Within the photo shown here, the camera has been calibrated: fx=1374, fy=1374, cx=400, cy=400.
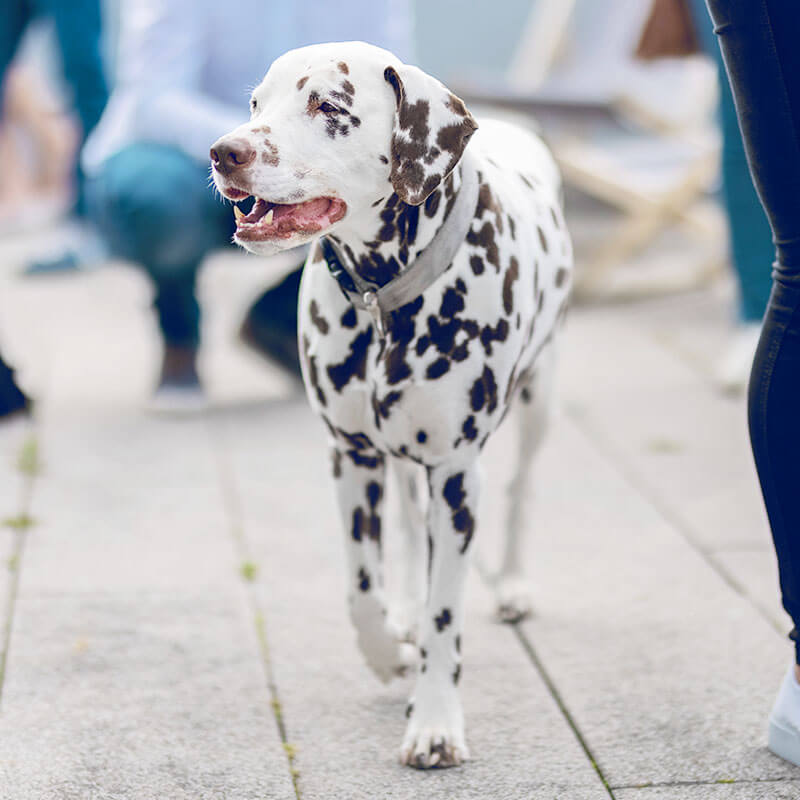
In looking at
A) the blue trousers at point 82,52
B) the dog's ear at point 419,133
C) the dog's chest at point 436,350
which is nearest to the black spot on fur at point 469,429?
the dog's chest at point 436,350

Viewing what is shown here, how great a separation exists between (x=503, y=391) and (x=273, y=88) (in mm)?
678

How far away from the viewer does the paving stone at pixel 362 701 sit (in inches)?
98.3

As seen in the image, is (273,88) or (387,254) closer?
(273,88)

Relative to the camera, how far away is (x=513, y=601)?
126 inches

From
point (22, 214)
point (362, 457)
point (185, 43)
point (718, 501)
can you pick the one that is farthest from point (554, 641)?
point (22, 214)

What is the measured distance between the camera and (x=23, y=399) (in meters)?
3.61

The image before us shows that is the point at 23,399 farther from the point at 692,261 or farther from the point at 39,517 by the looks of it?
the point at 692,261

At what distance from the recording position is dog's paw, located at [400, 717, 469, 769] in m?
2.54

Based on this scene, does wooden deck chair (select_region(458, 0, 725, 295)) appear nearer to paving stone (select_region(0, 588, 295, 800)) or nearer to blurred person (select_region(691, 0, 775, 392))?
blurred person (select_region(691, 0, 775, 392))

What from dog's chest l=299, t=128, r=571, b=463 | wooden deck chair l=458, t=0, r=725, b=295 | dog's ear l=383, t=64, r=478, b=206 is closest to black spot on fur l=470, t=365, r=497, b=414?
dog's chest l=299, t=128, r=571, b=463

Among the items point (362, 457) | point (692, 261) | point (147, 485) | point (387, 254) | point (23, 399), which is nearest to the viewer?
point (387, 254)

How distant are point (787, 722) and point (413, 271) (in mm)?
1065

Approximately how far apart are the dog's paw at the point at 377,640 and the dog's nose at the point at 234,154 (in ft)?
3.13

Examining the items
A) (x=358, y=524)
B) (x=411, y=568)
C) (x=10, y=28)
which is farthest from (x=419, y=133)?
(x=10, y=28)
